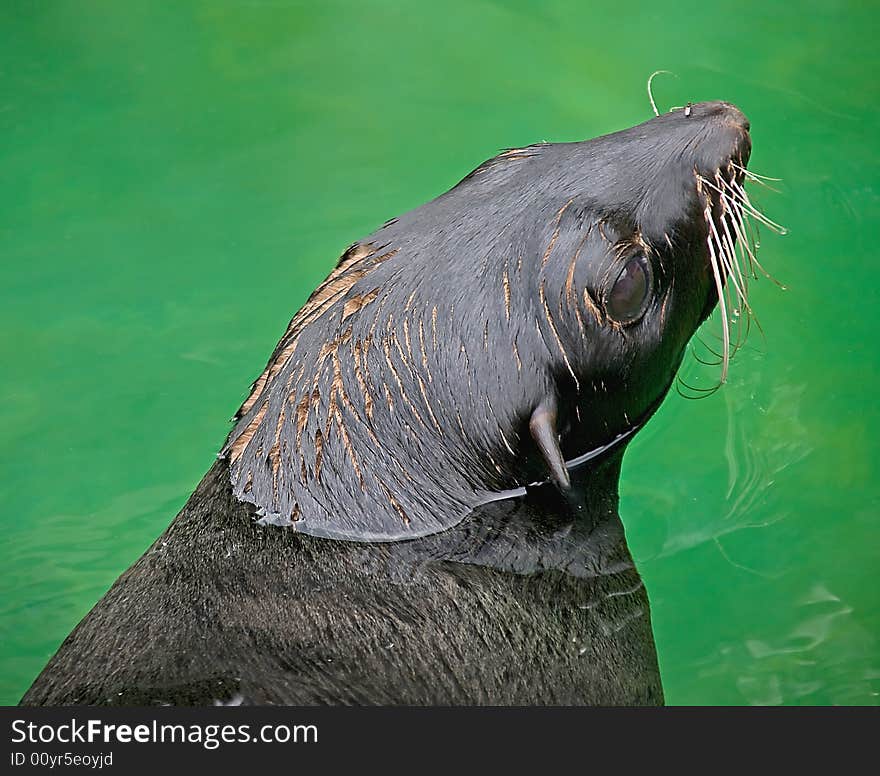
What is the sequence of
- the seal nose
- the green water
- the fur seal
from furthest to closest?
the green water, the seal nose, the fur seal

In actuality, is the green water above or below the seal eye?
above

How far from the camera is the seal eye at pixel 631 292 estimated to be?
298cm

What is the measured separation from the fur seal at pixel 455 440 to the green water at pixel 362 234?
144cm

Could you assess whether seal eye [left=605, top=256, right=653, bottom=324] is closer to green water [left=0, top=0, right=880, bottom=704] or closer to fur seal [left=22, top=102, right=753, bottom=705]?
fur seal [left=22, top=102, right=753, bottom=705]

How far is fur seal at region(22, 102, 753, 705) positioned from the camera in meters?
2.94

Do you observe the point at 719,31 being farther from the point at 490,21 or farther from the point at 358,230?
the point at 358,230

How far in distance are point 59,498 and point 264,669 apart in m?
2.77

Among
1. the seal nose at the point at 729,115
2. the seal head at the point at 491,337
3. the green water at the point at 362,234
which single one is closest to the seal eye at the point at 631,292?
the seal head at the point at 491,337

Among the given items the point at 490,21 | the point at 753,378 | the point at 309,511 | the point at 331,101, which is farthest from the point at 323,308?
the point at 490,21

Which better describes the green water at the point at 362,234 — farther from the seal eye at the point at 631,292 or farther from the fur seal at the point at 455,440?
the seal eye at the point at 631,292

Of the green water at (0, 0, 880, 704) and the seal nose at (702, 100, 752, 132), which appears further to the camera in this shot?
the green water at (0, 0, 880, 704)

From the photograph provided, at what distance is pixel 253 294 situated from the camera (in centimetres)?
591

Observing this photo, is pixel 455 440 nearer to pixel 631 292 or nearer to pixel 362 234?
pixel 631 292

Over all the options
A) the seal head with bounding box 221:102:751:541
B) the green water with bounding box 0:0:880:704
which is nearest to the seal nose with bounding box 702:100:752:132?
the seal head with bounding box 221:102:751:541
